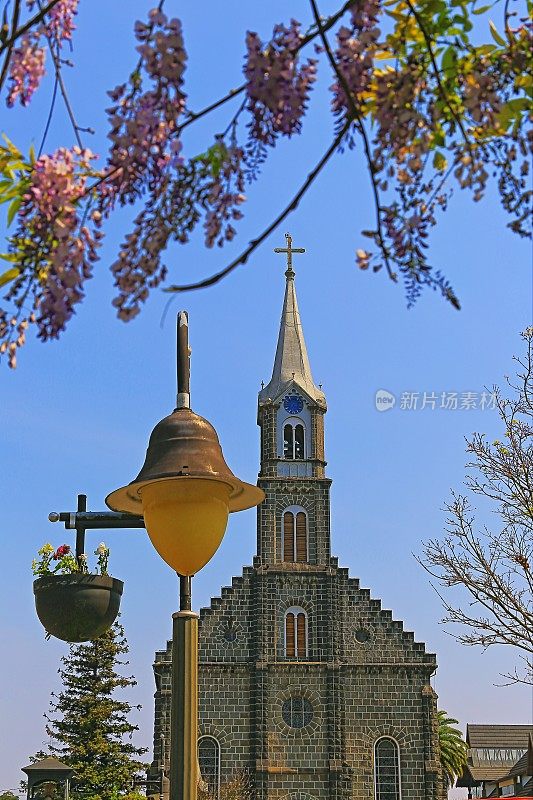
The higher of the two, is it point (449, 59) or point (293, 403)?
point (293, 403)

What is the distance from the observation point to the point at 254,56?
2.67 metres

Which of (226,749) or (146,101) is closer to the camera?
(146,101)

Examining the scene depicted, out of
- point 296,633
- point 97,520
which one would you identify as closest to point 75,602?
point 97,520

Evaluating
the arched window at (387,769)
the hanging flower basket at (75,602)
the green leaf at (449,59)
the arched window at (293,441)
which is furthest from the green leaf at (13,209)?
the arched window at (293,441)

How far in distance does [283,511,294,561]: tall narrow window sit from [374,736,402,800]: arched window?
670 cm

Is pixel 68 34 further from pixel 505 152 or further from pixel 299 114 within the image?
pixel 505 152

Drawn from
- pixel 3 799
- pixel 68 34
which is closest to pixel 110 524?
pixel 68 34

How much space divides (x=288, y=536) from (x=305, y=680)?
4.87 meters

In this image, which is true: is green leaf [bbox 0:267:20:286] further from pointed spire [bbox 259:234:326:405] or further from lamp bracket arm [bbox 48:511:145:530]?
pointed spire [bbox 259:234:326:405]

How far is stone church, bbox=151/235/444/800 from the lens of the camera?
3653 cm

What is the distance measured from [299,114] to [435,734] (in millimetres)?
36677

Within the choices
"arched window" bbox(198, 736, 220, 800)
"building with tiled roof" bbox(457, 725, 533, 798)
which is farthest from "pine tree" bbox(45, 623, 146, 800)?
"building with tiled roof" bbox(457, 725, 533, 798)

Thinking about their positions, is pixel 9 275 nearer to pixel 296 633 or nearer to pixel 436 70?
pixel 436 70

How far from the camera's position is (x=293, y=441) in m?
→ 40.7
